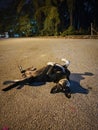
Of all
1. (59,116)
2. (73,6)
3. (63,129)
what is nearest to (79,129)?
(63,129)

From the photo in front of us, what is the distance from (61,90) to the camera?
9.86 ft

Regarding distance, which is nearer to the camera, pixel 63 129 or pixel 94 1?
pixel 63 129

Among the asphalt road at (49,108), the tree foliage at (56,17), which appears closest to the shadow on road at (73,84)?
the asphalt road at (49,108)

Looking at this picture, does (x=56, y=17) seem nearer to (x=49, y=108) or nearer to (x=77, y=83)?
(x=77, y=83)

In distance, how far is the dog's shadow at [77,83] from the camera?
309 cm

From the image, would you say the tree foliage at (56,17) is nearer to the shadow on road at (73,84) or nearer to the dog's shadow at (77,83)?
the dog's shadow at (77,83)

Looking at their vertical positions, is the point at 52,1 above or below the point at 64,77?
above

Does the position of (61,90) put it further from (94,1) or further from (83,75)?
(94,1)

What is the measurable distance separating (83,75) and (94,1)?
1500cm

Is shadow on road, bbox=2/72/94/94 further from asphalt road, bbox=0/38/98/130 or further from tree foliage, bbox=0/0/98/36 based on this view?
tree foliage, bbox=0/0/98/36

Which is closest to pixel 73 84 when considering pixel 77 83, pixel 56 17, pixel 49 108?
pixel 77 83

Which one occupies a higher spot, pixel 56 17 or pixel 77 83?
pixel 56 17

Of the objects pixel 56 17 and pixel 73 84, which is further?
pixel 56 17

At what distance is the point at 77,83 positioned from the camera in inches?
138
